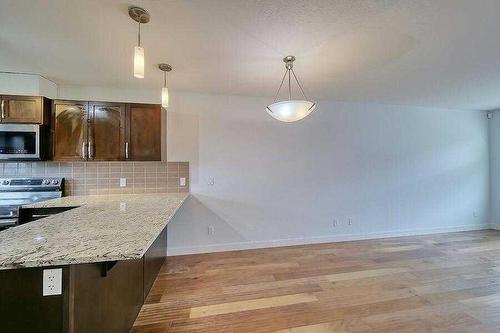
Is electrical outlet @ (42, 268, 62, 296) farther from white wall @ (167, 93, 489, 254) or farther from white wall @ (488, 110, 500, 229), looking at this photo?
white wall @ (488, 110, 500, 229)

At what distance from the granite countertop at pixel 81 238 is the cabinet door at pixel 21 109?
168 cm

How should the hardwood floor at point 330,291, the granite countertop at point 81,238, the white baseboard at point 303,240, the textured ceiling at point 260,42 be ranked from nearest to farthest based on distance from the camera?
the granite countertop at point 81,238 < the textured ceiling at point 260,42 < the hardwood floor at point 330,291 < the white baseboard at point 303,240

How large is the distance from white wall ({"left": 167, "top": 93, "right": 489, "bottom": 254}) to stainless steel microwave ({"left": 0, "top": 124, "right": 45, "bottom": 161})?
1594 millimetres

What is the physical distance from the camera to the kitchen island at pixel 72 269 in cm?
109

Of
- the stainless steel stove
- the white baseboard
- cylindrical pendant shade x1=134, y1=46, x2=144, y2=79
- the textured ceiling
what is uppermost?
the textured ceiling

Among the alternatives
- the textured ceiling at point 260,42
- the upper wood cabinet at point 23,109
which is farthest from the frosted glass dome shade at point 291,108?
the upper wood cabinet at point 23,109

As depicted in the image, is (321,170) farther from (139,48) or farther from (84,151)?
(84,151)

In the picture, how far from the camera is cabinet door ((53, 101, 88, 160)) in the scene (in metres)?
3.00

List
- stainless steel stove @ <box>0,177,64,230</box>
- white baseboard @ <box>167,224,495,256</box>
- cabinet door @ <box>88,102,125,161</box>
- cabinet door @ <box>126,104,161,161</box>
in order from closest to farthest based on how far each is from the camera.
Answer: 1. stainless steel stove @ <box>0,177,64,230</box>
2. cabinet door @ <box>88,102,125,161</box>
3. cabinet door @ <box>126,104,161,161</box>
4. white baseboard @ <box>167,224,495,256</box>

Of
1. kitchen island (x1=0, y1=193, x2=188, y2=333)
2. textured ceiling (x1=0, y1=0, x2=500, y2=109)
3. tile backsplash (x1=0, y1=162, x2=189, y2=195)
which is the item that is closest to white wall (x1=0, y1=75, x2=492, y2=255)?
tile backsplash (x1=0, y1=162, x2=189, y2=195)

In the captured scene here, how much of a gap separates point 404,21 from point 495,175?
530 cm

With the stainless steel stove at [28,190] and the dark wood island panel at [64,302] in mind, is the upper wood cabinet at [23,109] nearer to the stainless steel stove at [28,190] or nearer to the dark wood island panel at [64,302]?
the stainless steel stove at [28,190]

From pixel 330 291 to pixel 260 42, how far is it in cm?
275

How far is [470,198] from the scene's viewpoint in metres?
4.96
